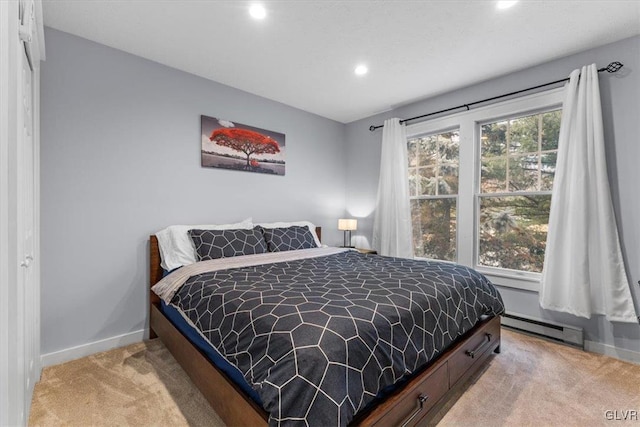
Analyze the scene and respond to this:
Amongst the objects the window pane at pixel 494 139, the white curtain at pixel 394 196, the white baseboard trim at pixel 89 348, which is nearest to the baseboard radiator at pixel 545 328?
the white curtain at pixel 394 196

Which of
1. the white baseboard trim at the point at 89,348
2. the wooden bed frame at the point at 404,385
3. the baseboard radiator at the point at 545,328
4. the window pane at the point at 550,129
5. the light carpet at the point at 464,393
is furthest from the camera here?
the window pane at the point at 550,129

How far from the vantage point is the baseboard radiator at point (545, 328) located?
2.49m

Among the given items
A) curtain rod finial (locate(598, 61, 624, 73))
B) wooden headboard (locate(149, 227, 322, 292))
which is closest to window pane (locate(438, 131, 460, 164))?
curtain rod finial (locate(598, 61, 624, 73))

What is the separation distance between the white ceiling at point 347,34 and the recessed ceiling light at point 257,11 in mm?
43

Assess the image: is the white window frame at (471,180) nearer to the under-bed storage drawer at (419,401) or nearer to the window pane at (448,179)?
the window pane at (448,179)

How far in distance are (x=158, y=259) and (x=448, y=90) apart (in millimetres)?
3544

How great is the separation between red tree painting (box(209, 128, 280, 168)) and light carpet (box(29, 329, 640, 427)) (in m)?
2.10

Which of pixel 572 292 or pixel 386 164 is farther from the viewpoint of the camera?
pixel 386 164

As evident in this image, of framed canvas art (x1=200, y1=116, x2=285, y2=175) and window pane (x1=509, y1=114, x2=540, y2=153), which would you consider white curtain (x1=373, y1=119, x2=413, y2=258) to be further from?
framed canvas art (x1=200, y1=116, x2=285, y2=175)

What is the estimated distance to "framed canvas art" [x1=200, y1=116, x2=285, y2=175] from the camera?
3.06 meters

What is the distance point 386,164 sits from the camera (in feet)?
12.7

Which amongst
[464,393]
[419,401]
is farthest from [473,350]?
[419,401]

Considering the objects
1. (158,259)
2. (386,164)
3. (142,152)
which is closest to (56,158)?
(142,152)

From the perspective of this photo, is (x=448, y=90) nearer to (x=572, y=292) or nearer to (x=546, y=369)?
(x=572, y=292)
